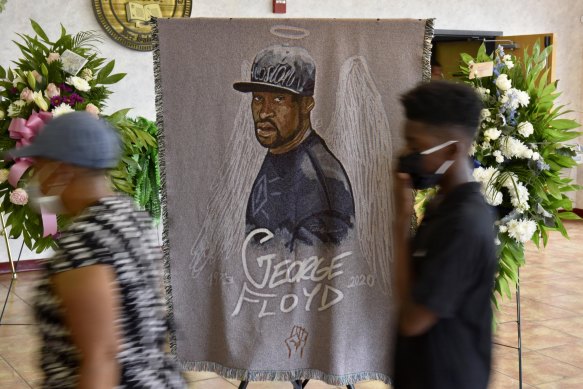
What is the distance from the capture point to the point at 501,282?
3719 millimetres

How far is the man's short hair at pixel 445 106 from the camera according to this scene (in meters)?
1.78

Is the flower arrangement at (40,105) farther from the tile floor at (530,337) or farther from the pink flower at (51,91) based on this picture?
the tile floor at (530,337)

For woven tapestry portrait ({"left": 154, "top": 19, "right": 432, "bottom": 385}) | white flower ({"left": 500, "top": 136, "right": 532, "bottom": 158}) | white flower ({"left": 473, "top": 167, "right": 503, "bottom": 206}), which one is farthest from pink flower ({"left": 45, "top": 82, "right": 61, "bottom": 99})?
white flower ({"left": 500, "top": 136, "right": 532, "bottom": 158})

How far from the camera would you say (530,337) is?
4.91 meters

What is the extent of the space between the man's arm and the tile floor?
4.90 feet

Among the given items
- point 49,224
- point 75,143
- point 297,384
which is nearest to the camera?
point 75,143

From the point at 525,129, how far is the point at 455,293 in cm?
213

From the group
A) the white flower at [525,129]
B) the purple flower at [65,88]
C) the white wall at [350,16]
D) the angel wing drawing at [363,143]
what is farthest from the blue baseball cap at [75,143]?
the white wall at [350,16]

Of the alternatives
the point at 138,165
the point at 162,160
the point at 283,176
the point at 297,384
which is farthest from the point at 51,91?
the point at 297,384

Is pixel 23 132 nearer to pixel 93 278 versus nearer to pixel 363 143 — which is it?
pixel 363 143

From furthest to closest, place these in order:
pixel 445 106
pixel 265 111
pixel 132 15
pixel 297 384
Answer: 1. pixel 132 15
2. pixel 297 384
3. pixel 265 111
4. pixel 445 106

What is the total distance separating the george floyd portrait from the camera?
294 centimetres

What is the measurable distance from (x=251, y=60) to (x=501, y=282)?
5.51 feet

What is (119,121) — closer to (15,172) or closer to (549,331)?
(15,172)
